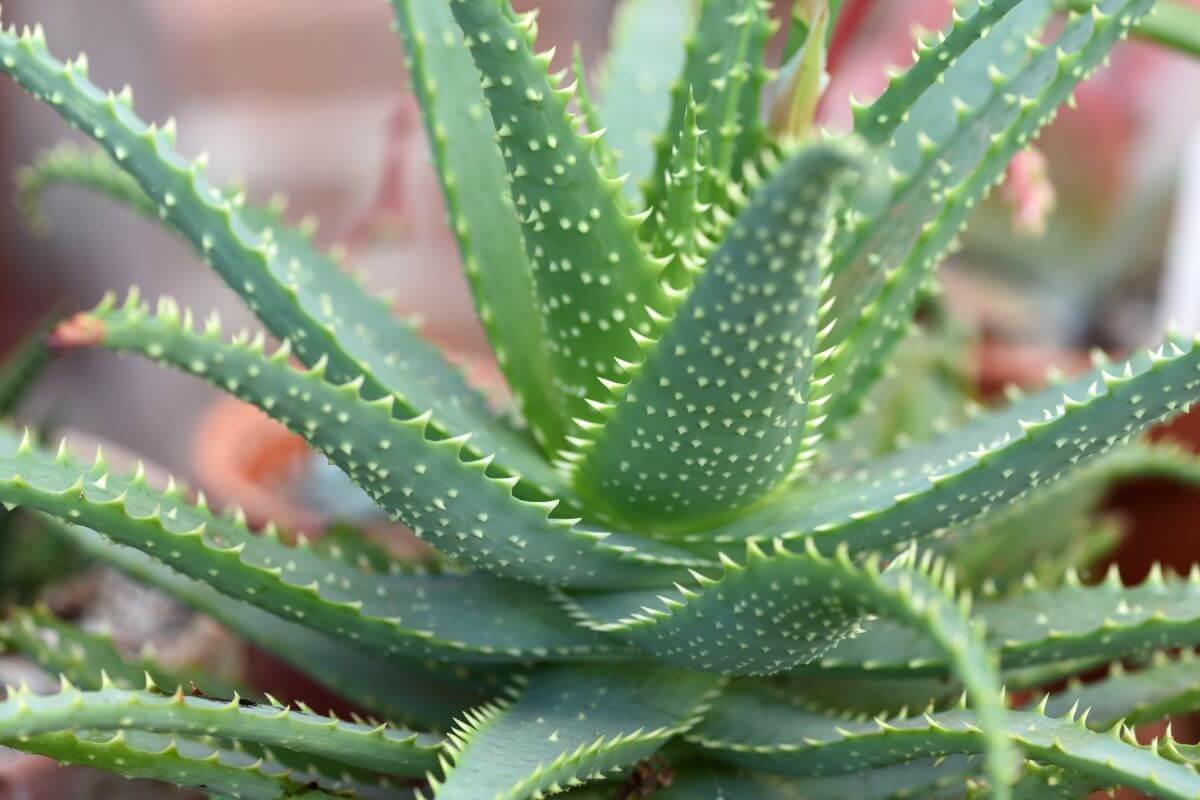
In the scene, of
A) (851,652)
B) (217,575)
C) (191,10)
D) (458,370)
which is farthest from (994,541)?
(191,10)

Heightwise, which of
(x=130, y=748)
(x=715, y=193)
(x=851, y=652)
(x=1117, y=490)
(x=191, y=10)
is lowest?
(x=130, y=748)

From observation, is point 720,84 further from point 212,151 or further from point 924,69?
point 212,151

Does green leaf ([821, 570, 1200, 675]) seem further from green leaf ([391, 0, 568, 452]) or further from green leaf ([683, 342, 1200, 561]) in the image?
green leaf ([391, 0, 568, 452])

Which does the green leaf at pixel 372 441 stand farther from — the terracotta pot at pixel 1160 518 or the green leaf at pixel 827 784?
the terracotta pot at pixel 1160 518

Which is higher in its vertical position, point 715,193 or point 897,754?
point 715,193

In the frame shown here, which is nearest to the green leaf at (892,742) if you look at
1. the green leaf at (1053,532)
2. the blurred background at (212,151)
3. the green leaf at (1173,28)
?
the green leaf at (1053,532)

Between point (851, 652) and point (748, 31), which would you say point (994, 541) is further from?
point (748, 31)
